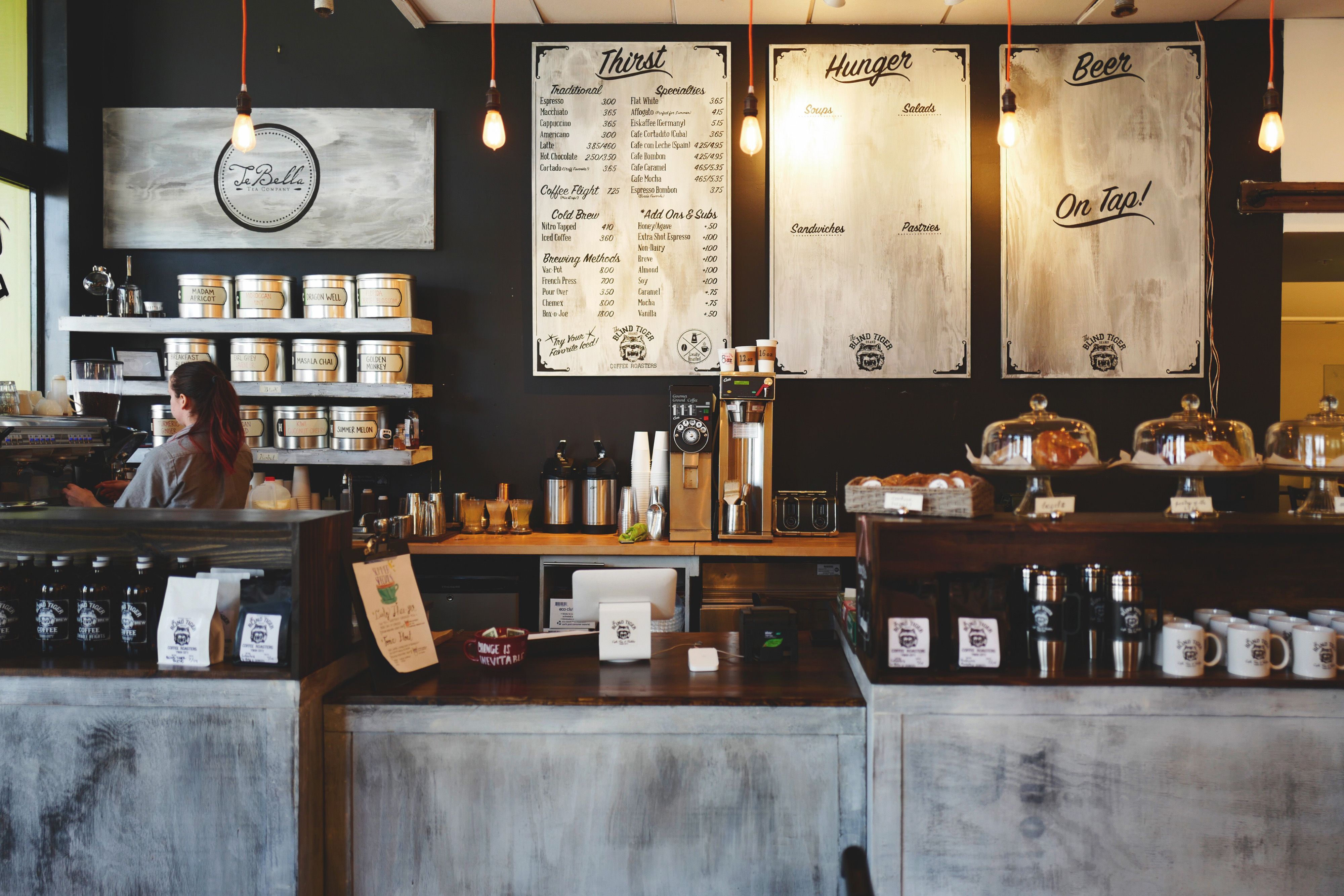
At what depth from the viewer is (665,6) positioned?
393 centimetres

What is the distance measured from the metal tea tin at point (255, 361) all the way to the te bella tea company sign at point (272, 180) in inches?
23.2

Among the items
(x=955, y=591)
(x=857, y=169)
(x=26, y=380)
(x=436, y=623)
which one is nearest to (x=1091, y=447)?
(x=955, y=591)

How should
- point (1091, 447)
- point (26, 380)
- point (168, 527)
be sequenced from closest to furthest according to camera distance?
1. point (168, 527)
2. point (1091, 447)
3. point (26, 380)

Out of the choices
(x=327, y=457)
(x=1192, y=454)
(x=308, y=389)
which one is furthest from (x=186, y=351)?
(x=1192, y=454)

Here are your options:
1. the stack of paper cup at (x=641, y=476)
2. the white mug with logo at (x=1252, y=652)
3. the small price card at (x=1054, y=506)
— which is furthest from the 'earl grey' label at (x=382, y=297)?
the white mug with logo at (x=1252, y=652)

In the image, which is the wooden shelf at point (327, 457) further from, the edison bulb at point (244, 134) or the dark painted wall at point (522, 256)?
the edison bulb at point (244, 134)

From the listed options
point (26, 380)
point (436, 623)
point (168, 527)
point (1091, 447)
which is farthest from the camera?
point (26, 380)

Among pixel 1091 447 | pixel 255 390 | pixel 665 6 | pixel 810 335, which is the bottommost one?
pixel 1091 447

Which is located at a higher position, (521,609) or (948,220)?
(948,220)

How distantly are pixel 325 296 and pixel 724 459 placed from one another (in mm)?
1969

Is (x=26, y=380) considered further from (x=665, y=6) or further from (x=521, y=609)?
(x=665, y=6)

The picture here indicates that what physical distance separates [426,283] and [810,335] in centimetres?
191

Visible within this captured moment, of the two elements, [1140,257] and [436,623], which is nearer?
[436,623]

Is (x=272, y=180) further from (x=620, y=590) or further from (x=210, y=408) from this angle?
(x=620, y=590)
